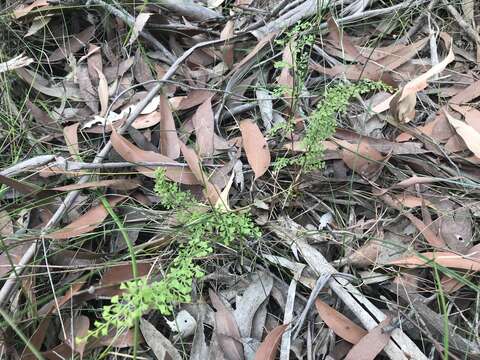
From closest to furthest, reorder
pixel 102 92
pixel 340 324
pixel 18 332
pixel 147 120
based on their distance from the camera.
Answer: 1. pixel 18 332
2. pixel 340 324
3. pixel 147 120
4. pixel 102 92

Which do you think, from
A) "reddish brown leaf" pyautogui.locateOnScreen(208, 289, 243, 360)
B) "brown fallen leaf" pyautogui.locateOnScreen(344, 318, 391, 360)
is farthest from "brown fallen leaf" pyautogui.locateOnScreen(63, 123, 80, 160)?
"brown fallen leaf" pyautogui.locateOnScreen(344, 318, 391, 360)

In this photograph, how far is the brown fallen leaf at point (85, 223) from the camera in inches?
49.1

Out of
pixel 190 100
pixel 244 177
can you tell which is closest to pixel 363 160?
pixel 244 177

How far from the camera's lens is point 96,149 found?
1501 mm

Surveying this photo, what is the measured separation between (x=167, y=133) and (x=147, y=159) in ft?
0.39

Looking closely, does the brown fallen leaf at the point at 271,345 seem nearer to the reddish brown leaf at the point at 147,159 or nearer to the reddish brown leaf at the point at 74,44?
the reddish brown leaf at the point at 147,159

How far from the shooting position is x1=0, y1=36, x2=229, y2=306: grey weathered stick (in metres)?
1.18

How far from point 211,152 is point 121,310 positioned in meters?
0.61

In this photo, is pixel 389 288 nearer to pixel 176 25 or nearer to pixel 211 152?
pixel 211 152

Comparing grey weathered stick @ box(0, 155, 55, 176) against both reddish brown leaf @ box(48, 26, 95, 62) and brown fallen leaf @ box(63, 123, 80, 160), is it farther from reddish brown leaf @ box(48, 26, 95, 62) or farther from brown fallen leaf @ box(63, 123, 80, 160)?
reddish brown leaf @ box(48, 26, 95, 62)

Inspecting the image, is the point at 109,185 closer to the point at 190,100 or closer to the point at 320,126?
the point at 190,100

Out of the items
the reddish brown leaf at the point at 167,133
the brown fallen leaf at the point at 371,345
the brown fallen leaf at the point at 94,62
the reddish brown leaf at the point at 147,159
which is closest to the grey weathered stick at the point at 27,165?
the reddish brown leaf at the point at 147,159

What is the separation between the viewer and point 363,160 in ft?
4.56

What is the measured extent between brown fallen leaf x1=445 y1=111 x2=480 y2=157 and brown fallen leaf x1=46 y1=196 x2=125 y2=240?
0.91 metres
